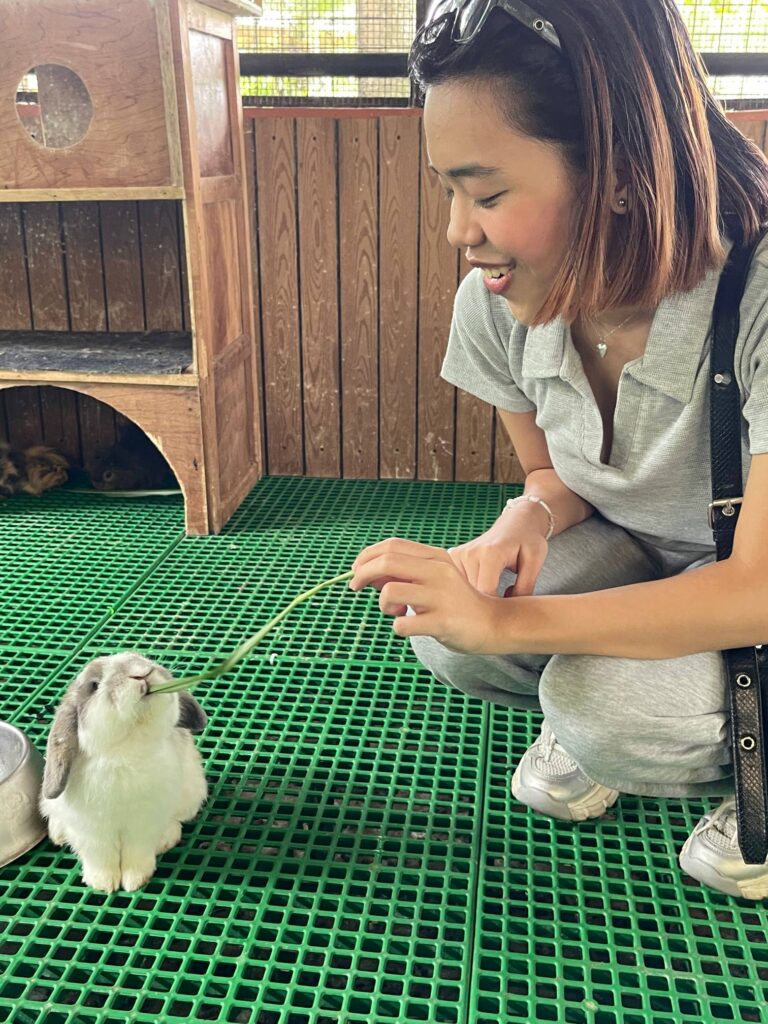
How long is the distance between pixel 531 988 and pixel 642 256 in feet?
3.34

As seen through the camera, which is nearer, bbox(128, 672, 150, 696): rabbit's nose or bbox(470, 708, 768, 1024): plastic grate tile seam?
bbox(470, 708, 768, 1024): plastic grate tile seam

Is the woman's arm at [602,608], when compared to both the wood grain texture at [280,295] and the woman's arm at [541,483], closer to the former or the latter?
the woman's arm at [541,483]

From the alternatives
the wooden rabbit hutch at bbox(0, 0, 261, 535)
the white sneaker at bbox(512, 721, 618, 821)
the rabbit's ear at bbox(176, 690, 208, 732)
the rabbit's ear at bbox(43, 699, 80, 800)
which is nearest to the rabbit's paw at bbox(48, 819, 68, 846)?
the rabbit's ear at bbox(43, 699, 80, 800)

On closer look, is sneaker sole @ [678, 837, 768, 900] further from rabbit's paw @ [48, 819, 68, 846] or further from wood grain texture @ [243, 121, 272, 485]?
wood grain texture @ [243, 121, 272, 485]

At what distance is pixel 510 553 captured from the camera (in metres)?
1.57

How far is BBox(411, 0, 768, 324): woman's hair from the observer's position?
119cm

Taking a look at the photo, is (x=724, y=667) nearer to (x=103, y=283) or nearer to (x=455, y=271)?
(x=455, y=271)

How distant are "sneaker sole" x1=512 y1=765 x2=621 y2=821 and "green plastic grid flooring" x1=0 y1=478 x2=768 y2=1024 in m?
0.02

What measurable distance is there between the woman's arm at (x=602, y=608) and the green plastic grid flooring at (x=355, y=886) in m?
0.46

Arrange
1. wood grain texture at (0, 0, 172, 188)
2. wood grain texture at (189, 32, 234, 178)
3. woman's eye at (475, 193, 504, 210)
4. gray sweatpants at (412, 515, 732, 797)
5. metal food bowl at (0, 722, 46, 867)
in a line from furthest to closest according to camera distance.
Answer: wood grain texture at (189, 32, 234, 178), wood grain texture at (0, 0, 172, 188), metal food bowl at (0, 722, 46, 867), gray sweatpants at (412, 515, 732, 797), woman's eye at (475, 193, 504, 210)

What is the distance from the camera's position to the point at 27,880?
1.61m

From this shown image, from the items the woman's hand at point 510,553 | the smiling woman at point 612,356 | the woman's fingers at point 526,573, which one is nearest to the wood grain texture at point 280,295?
the smiling woman at point 612,356

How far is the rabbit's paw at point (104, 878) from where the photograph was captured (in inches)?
61.8

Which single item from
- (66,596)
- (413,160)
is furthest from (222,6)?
(66,596)
